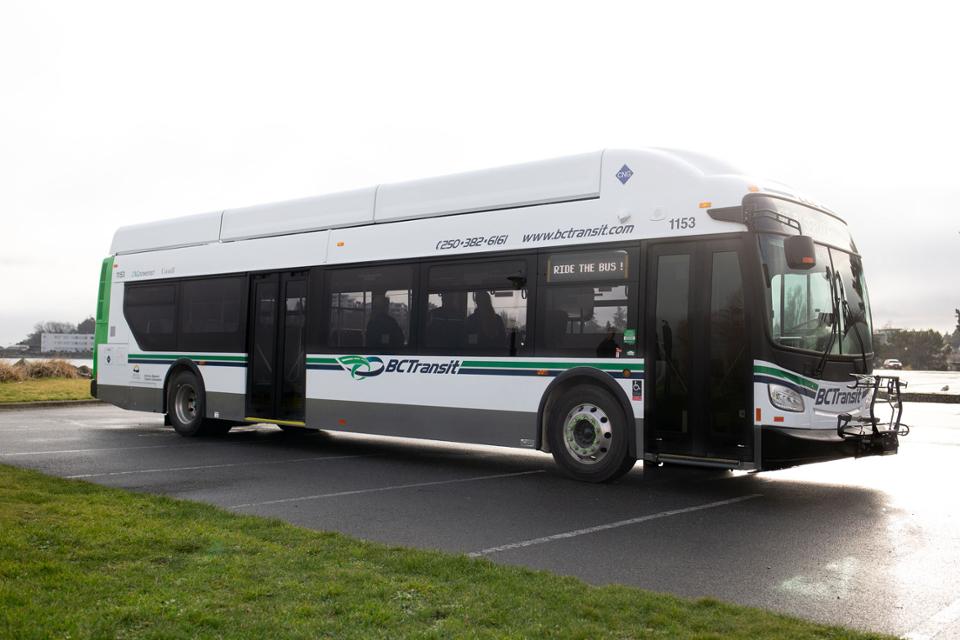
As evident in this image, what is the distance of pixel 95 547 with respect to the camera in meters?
6.03

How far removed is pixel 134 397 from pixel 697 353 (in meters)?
11.2

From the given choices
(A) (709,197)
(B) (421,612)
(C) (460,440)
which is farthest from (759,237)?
(B) (421,612)

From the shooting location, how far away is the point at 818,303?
924 centimetres

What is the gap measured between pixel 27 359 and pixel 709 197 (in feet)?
99.7

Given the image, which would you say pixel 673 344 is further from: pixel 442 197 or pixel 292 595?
pixel 292 595

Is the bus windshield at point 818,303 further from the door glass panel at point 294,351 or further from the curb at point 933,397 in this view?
the curb at point 933,397

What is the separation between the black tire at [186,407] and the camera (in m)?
15.0

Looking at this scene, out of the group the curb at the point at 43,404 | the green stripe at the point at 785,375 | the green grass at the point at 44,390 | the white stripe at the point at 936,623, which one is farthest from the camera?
the green grass at the point at 44,390

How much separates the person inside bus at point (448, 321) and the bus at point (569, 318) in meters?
0.03

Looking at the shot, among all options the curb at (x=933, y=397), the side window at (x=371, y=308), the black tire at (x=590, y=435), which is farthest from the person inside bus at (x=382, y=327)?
the curb at (x=933, y=397)

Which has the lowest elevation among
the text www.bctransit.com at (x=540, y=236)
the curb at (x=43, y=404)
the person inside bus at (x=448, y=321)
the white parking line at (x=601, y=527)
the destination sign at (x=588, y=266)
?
the curb at (x=43, y=404)

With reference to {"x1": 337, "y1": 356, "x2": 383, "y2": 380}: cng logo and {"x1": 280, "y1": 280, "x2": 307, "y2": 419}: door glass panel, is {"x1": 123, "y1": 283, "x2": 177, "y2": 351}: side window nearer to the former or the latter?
{"x1": 280, "y1": 280, "x2": 307, "y2": 419}: door glass panel

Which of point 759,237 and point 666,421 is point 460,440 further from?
point 759,237

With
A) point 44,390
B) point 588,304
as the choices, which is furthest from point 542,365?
point 44,390
